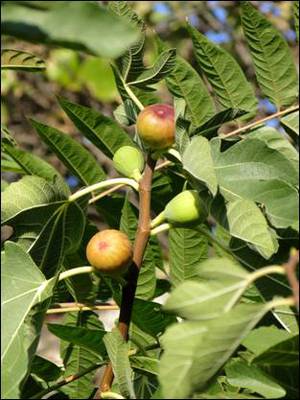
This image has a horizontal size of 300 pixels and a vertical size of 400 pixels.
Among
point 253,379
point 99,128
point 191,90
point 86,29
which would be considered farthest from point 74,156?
point 86,29

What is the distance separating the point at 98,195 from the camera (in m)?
1.23

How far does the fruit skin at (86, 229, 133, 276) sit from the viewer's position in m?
0.84

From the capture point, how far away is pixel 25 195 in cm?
92

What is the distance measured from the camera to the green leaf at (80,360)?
3.62 feet

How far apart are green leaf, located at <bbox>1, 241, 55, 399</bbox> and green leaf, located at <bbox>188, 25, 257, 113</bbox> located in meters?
0.44

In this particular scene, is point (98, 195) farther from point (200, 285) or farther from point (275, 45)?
point (200, 285)

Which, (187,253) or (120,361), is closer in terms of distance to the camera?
(120,361)

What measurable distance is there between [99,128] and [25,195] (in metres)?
0.32

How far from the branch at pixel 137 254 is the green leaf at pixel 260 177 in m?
0.08

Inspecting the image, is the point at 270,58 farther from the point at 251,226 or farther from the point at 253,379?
the point at 253,379

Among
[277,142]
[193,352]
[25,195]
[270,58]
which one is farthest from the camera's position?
[270,58]

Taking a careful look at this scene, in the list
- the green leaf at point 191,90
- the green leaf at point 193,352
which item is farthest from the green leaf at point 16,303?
the green leaf at point 191,90

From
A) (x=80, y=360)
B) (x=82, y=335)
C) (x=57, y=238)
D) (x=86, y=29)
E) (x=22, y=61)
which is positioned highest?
(x=86, y=29)

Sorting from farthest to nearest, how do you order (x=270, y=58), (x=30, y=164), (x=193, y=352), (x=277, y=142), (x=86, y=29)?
(x=30, y=164)
(x=270, y=58)
(x=277, y=142)
(x=193, y=352)
(x=86, y=29)
